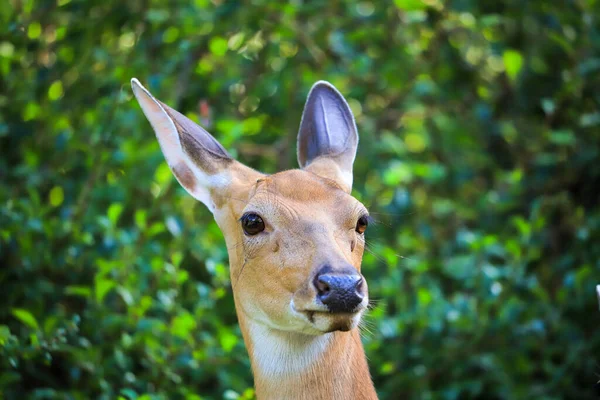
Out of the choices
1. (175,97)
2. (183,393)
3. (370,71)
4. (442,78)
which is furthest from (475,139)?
(183,393)

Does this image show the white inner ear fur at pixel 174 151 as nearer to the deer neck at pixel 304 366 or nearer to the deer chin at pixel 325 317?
the deer neck at pixel 304 366

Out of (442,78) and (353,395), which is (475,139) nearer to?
(442,78)

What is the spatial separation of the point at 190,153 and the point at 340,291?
1465 millimetres

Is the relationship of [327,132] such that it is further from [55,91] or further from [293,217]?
[55,91]

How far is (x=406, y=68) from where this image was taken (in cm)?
834

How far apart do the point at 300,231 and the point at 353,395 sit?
34.2 inches

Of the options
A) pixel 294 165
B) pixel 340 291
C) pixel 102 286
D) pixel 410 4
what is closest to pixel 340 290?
pixel 340 291

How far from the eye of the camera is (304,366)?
4410mm

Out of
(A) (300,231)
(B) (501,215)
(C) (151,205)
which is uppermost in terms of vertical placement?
(A) (300,231)

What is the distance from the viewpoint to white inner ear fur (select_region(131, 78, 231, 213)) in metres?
4.97

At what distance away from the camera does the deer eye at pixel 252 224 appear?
4531 millimetres

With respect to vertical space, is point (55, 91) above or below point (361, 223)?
below

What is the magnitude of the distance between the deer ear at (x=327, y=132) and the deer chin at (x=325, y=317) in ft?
4.38

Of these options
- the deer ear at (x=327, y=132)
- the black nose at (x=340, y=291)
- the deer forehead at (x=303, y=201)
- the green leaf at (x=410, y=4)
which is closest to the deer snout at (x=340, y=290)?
the black nose at (x=340, y=291)
